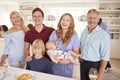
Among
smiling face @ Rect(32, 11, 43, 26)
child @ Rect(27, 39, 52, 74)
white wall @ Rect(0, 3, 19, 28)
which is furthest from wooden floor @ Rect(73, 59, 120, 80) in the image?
white wall @ Rect(0, 3, 19, 28)

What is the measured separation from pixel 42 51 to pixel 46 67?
238mm

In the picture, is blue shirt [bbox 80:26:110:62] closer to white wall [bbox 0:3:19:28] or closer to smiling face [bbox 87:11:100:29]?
smiling face [bbox 87:11:100:29]

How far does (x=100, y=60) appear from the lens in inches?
82.1

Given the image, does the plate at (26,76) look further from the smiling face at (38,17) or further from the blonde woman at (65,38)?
the smiling face at (38,17)

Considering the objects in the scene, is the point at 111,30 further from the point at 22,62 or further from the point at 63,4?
the point at 22,62

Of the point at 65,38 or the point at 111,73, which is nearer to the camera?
the point at 65,38

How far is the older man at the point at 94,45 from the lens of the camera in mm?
1990

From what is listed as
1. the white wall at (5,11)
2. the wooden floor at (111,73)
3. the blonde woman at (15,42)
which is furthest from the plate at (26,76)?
the white wall at (5,11)

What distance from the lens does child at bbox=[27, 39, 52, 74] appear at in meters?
2.14

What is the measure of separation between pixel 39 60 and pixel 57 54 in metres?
0.30

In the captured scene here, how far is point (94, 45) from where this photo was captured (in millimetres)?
2006

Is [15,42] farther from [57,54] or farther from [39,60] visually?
[57,54]

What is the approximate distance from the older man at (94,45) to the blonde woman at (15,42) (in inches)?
36.9

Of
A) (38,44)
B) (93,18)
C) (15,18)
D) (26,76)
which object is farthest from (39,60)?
(93,18)
